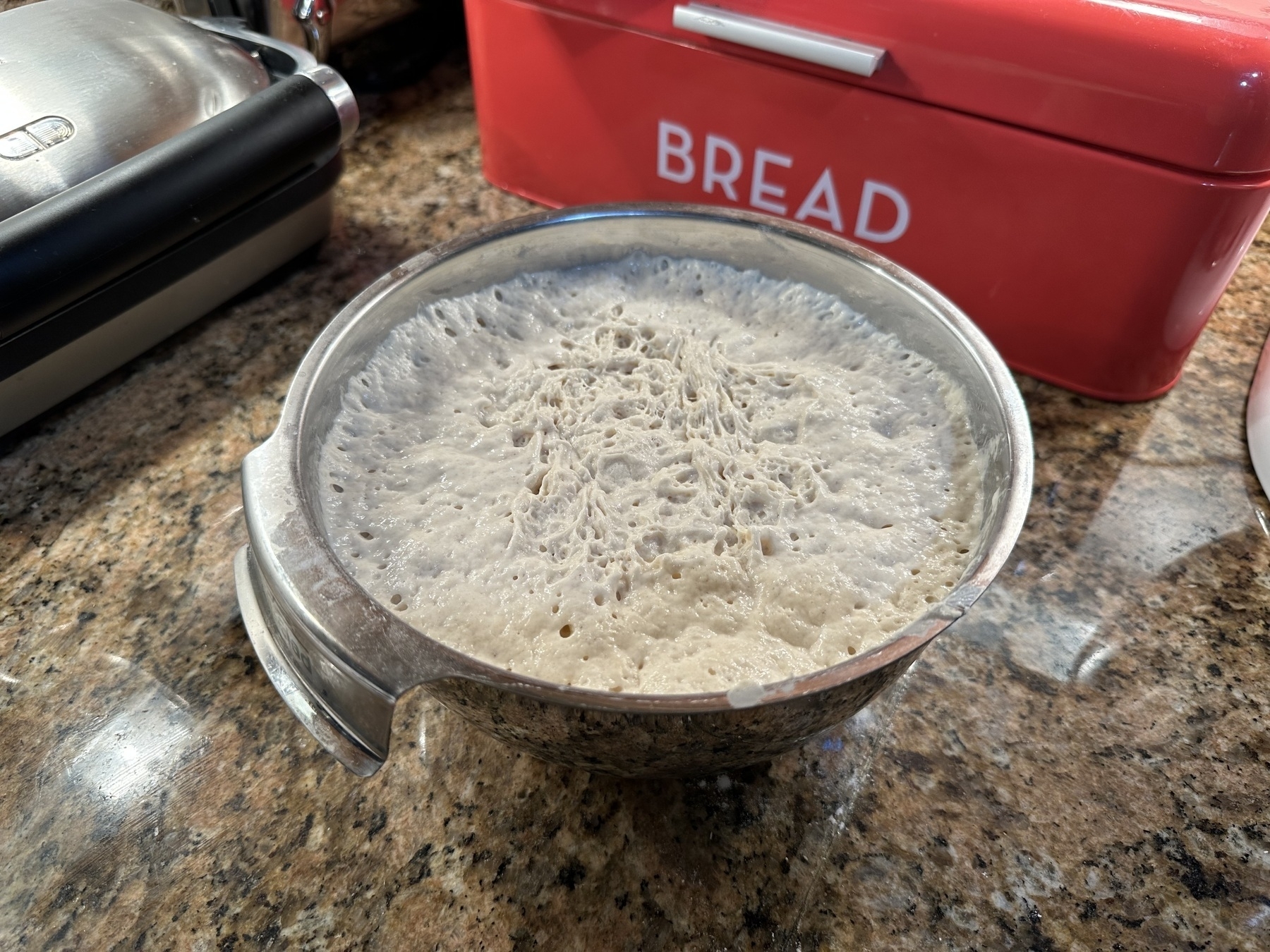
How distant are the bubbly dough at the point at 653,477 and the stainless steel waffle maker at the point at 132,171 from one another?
0.26 meters

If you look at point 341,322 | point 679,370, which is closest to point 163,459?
point 341,322

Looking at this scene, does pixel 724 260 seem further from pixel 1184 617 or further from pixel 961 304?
pixel 1184 617

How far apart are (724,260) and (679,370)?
13cm

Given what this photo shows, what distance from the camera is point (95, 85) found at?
0.72 m

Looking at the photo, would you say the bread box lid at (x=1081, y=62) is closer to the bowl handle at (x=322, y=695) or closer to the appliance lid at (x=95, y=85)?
the appliance lid at (x=95, y=85)

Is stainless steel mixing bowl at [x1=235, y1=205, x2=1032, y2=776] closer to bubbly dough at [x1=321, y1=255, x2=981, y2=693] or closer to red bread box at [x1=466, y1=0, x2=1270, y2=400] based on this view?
bubbly dough at [x1=321, y1=255, x2=981, y2=693]

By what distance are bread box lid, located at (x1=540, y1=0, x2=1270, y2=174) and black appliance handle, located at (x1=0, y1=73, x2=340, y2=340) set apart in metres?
0.43

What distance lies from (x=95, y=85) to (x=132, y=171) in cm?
11

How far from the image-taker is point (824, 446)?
0.58 metres

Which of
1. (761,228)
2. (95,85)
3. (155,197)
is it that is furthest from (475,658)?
(95,85)

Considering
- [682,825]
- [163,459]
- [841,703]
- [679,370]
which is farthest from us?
[163,459]

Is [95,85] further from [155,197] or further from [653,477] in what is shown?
[653,477]

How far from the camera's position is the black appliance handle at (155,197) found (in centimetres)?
64

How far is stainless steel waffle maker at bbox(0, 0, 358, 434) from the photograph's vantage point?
66 centimetres
